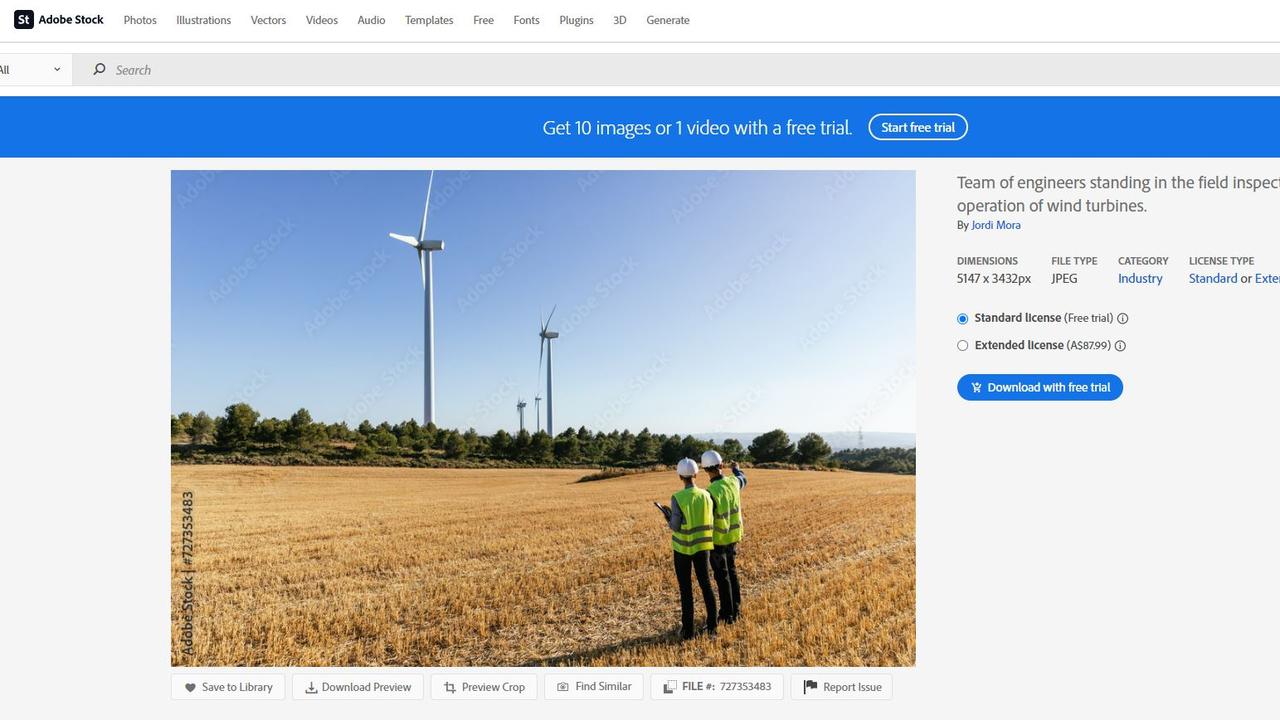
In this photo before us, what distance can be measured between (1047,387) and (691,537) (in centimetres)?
448

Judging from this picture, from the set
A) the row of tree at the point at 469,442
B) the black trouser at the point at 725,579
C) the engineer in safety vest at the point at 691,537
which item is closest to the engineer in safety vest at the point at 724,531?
the black trouser at the point at 725,579

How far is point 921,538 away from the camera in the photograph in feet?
18.3

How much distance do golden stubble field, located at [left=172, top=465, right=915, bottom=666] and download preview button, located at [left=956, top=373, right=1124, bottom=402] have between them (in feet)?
10.9

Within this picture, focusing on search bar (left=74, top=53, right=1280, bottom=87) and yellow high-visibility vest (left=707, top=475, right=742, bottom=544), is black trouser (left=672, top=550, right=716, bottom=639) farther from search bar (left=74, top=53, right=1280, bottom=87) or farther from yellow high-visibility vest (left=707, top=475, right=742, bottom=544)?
search bar (left=74, top=53, right=1280, bottom=87)

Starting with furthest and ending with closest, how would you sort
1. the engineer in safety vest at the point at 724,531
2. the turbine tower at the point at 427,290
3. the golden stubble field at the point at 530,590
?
the turbine tower at the point at 427,290
the engineer in safety vest at the point at 724,531
the golden stubble field at the point at 530,590

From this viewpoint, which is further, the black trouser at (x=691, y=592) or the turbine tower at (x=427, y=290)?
the turbine tower at (x=427, y=290)

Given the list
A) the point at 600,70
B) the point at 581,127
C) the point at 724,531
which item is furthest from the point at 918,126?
the point at 724,531

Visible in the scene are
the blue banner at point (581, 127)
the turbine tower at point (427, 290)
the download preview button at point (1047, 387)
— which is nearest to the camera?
the download preview button at point (1047, 387)

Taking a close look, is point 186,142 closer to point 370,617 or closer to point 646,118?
point 646,118

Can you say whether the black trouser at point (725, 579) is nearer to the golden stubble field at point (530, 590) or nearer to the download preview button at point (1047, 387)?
the golden stubble field at point (530, 590)

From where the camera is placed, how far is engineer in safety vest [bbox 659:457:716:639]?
673 cm

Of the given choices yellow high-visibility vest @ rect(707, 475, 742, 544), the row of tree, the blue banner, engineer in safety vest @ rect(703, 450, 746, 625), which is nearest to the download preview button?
the blue banner

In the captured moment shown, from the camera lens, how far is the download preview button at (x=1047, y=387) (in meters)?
5.39

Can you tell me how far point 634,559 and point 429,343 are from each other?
31.3 meters
